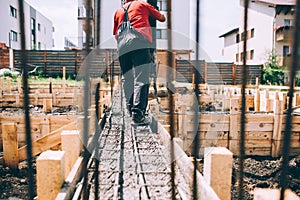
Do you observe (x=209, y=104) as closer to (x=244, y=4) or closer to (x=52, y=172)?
(x=52, y=172)

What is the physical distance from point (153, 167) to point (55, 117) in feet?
8.40

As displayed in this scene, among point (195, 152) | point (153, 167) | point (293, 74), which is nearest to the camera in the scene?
point (293, 74)

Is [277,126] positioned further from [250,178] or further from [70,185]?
[70,185]

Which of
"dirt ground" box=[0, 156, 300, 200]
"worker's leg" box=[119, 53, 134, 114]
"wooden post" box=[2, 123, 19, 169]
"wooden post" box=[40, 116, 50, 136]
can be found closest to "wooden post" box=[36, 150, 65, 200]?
"dirt ground" box=[0, 156, 300, 200]

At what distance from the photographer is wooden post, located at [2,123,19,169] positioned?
3461 millimetres

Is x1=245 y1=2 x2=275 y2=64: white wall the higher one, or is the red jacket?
x1=245 y1=2 x2=275 y2=64: white wall

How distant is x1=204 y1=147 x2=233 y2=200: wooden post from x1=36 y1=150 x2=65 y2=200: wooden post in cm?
69

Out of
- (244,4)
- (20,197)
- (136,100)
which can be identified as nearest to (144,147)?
(136,100)

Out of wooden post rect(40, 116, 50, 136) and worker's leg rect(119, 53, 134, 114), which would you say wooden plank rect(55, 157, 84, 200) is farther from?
wooden post rect(40, 116, 50, 136)

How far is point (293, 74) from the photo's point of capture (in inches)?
25.7

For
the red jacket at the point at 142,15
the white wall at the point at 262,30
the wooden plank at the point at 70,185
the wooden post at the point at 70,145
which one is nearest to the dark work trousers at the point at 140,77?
the red jacket at the point at 142,15

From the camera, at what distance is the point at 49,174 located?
4.61 feet

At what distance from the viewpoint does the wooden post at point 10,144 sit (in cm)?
346

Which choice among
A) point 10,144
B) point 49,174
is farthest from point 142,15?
point 10,144
